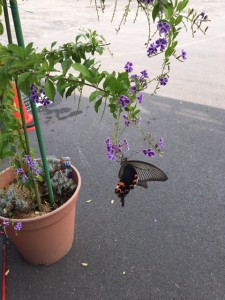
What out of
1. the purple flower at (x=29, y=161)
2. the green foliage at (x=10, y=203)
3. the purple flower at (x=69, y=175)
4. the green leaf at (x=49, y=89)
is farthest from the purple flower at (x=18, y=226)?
the green leaf at (x=49, y=89)

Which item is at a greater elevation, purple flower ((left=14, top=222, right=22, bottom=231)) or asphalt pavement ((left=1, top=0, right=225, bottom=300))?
purple flower ((left=14, top=222, right=22, bottom=231))

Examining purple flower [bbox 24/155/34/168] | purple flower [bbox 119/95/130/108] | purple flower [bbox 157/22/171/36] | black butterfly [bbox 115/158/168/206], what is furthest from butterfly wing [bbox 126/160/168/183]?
purple flower [bbox 157/22/171/36]

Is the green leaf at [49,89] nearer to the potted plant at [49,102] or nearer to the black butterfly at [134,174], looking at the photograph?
the potted plant at [49,102]

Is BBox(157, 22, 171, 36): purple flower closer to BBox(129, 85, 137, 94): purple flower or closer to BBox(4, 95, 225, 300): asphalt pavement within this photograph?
BBox(129, 85, 137, 94): purple flower

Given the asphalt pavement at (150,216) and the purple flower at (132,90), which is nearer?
the purple flower at (132,90)

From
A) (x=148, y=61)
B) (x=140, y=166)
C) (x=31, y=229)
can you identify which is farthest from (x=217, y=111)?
(x=31, y=229)
